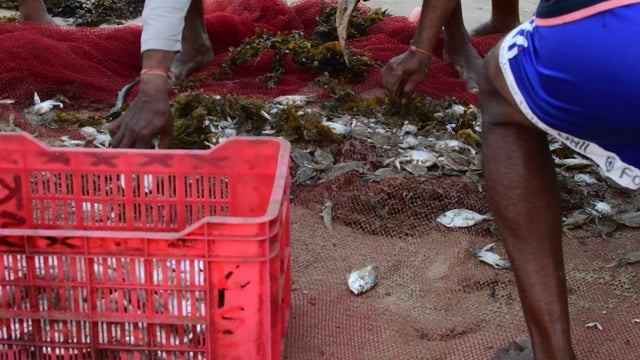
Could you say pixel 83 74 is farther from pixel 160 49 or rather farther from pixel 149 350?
pixel 149 350

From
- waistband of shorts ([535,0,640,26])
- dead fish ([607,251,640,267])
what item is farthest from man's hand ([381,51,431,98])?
waistband of shorts ([535,0,640,26])

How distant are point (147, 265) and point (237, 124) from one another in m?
2.01

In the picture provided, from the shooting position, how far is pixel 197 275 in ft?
6.68

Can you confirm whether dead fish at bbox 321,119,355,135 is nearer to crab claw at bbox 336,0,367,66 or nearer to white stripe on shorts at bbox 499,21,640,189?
crab claw at bbox 336,0,367,66

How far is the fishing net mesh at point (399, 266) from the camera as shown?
256 centimetres

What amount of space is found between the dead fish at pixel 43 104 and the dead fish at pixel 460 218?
2.13 metres

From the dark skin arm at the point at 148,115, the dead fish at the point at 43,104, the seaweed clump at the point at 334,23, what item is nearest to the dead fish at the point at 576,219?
the dark skin arm at the point at 148,115

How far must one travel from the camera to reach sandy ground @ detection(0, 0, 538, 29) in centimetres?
700

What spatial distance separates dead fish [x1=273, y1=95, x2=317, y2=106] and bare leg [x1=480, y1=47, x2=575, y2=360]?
2.23 metres

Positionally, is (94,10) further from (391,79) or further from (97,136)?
(391,79)

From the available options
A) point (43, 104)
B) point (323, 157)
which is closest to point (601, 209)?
point (323, 157)

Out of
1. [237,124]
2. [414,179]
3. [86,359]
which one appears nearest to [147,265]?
[86,359]

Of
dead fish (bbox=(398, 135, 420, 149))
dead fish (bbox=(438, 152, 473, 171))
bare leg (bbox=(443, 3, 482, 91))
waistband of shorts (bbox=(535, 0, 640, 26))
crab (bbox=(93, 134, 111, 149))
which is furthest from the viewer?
bare leg (bbox=(443, 3, 482, 91))

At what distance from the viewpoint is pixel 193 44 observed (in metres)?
4.88
